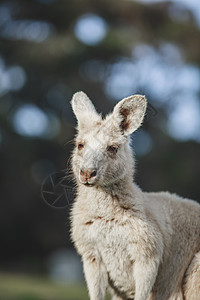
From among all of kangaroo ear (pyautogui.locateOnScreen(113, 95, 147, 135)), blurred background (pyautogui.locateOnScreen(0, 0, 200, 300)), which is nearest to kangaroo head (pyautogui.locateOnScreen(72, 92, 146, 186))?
kangaroo ear (pyautogui.locateOnScreen(113, 95, 147, 135))

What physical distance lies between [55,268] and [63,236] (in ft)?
6.63

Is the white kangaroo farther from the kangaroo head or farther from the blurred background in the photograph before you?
the blurred background

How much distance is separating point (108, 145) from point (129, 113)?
0.46 metres

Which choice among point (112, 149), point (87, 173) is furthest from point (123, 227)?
point (112, 149)

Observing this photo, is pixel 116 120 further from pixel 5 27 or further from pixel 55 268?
pixel 55 268

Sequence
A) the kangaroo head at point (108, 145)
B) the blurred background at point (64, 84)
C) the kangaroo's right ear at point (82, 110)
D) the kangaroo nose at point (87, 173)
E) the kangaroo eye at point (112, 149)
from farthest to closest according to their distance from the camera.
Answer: the blurred background at point (64, 84)
the kangaroo's right ear at point (82, 110)
the kangaroo eye at point (112, 149)
the kangaroo head at point (108, 145)
the kangaroo nose at point (87, 173)

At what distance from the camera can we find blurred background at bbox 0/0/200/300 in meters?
19.6

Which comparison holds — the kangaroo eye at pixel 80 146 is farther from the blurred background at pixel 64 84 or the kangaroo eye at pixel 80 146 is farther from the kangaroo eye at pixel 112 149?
the blurred background at pixel 64 84

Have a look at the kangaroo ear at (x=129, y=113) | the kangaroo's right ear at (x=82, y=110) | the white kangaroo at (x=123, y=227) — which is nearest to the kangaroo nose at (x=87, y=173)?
the white kangaroo at (x=123, y=227)

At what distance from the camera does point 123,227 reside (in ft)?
18.2

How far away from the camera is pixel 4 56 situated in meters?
21.3

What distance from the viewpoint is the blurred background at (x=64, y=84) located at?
19.6m

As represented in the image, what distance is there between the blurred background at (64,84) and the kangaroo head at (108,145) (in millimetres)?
12585

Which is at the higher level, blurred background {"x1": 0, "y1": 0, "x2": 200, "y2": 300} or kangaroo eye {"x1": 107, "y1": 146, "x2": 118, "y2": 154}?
blurred background {"x1": 0, "y1": 0, "x2": 200, "y2": 300}
